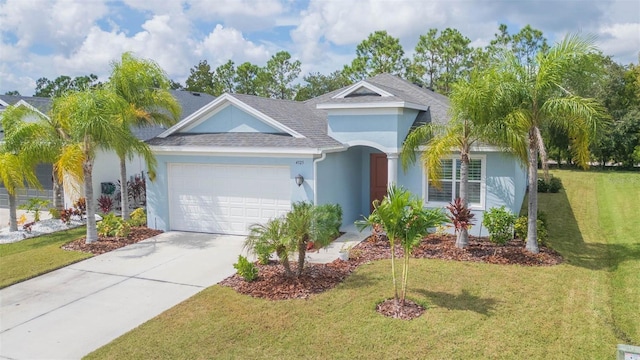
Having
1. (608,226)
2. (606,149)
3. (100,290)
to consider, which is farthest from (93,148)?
(606,149)

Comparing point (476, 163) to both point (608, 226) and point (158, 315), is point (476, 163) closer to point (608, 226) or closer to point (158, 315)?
point (608, 226)

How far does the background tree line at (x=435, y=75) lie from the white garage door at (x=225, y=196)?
14.3ft

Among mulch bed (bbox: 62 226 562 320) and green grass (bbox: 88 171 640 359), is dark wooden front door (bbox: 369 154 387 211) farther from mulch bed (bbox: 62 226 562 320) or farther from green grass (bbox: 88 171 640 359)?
green grass (bbox: 88 171 640 359)

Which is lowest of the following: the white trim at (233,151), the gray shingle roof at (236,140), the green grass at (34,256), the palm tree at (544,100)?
the green grass at (34,256)

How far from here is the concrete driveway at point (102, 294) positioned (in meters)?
7.68

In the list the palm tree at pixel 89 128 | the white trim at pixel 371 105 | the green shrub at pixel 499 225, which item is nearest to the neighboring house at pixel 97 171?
the palm tree at pixel 89 128

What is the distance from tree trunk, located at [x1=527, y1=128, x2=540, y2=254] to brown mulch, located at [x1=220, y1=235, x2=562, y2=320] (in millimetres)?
280

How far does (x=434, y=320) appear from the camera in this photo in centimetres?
801

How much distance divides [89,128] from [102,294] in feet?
17.1

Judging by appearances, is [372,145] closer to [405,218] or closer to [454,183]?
[454,183]

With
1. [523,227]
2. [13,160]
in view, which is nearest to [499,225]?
[523,227]

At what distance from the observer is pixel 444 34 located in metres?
44.8

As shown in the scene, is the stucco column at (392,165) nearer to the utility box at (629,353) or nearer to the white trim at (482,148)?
the white trim at (482,148)

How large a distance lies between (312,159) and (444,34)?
36360mm
